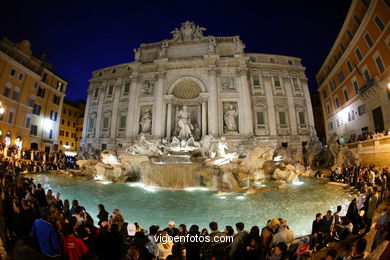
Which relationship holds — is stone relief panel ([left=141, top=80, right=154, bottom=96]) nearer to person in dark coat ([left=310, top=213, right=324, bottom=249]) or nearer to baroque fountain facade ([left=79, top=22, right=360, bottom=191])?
baroque fountain facade ([left=79, top=22, right=360, bottom=191])

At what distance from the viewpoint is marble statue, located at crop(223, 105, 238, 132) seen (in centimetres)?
1850

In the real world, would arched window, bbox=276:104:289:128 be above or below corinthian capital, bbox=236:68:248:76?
below

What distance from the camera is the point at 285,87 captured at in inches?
812

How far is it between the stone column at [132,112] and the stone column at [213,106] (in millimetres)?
8490

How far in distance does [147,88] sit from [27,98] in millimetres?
14672

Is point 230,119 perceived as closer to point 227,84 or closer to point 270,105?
point 227,84

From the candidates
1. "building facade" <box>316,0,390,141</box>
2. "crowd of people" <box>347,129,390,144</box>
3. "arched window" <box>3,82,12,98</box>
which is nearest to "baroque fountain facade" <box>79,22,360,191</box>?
"crowd of people" <box>347,129,390,144</box>

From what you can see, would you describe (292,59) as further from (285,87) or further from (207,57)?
(207,57)

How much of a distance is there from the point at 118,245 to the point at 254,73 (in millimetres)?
21727

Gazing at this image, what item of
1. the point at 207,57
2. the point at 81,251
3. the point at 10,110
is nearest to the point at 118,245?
the point at 81,251

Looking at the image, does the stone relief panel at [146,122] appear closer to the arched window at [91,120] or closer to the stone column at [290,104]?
the arched window at [91,120]

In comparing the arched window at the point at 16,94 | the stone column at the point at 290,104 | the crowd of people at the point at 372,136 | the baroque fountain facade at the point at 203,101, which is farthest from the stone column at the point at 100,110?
the crowd of people at the point at 372,136

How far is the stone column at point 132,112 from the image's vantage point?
19922 mm

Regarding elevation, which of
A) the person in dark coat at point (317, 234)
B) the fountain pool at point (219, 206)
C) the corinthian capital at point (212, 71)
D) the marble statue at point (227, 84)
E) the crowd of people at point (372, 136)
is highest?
the corinthian capital at point (212, 71)
